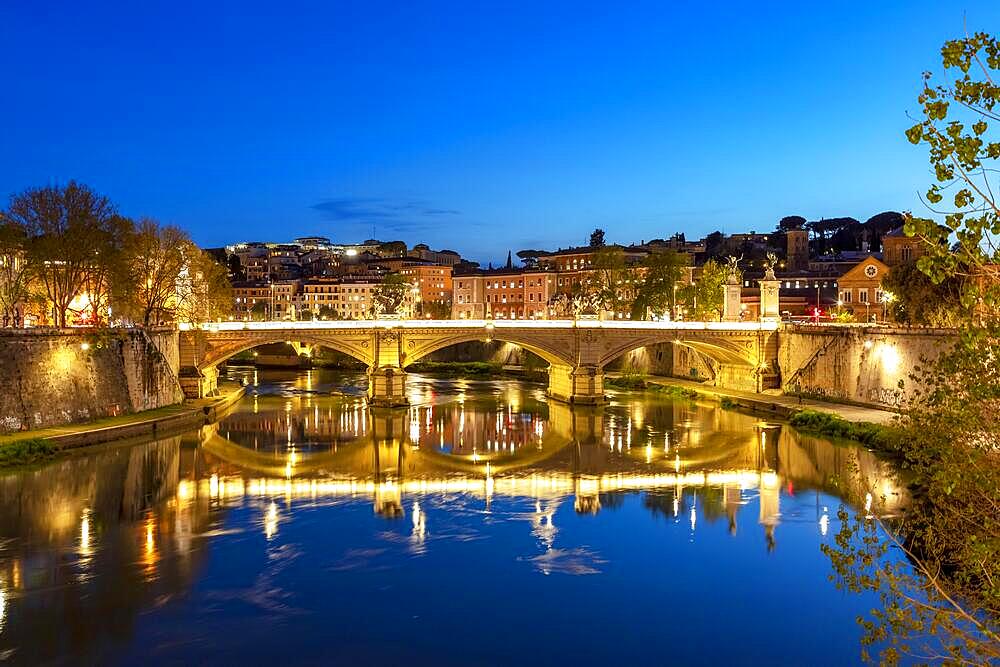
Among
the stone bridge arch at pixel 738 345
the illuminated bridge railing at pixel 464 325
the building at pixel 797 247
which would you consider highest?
the building at pixel 797 247

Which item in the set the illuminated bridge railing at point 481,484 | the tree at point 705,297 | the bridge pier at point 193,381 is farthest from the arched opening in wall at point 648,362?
the illuminated bridge railing at point 481,484

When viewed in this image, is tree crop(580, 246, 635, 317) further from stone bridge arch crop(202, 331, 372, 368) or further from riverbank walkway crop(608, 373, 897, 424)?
stone bridge arch crop(202, 331, 372, 368)

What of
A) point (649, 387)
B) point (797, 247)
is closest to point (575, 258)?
point (797, 247)

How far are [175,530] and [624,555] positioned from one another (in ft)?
39.4

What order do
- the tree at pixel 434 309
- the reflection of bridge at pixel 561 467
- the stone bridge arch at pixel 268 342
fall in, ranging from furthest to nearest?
the tree at pixel 434 309, the stone bridge arch at pixel 268 342, the reflection of bridge at pixel 561 467

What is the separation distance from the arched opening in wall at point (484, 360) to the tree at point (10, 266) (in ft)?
89.3

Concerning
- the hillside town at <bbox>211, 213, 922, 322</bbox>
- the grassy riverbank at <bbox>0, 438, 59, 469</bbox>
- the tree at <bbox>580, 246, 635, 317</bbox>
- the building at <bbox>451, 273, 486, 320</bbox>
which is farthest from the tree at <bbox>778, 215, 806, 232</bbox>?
the grassy riverbank at <bbox>0, 438, 59, 469</bbox>

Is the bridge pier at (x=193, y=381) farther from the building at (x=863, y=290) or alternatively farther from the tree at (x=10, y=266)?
the building at (x=863, y=290)

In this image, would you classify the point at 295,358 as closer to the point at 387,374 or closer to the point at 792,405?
the point at 387,374

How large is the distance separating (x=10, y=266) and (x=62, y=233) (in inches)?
130

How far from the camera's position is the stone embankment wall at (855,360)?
3938 centimetres

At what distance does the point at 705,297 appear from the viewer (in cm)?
6594

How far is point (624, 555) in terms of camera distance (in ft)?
72.1

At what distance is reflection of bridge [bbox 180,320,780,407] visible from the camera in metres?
49.3
